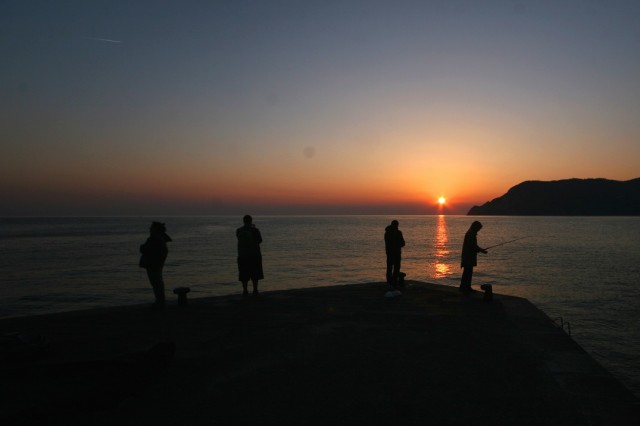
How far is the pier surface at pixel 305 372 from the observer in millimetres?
4105

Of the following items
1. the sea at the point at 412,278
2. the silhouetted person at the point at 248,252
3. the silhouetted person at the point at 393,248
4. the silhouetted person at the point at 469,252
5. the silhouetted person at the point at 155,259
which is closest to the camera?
the silhouetted person at the point at 155,259

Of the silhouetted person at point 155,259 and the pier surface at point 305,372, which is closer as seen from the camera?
the pier surface at point 305,372

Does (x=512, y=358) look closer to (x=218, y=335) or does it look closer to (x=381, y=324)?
(x=381, y=324)

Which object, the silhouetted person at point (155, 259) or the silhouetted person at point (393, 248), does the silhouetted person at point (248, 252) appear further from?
the silhouetted person at point (393, 248)

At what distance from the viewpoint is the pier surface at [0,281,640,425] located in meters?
4.11

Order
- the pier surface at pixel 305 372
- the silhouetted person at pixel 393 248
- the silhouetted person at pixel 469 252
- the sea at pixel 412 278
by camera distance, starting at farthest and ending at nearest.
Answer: the sea at pixel 412 278 < the silhouetted person at pixel 393 248 < the silhouetted person at pixel 469 252 < the pier surface at pixel 305 372

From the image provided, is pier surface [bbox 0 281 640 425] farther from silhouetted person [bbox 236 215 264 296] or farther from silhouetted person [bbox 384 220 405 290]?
silhouetted person [bbox 384 220 405 290]

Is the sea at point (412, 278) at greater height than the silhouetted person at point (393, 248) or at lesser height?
lesser

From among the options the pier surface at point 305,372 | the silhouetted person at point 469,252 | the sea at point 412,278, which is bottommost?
the sea at point 412,278

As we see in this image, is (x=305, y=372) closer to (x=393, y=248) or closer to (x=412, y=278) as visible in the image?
(x=393, y=248)

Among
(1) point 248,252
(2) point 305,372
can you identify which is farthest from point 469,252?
(2) point 305,372

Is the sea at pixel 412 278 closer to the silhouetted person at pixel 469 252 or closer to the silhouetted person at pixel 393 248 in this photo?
the silhouetted person at pixel 393 248

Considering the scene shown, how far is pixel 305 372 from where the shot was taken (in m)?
5.29

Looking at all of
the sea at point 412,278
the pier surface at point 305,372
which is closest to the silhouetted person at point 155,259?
the pier surface at point 305,372
